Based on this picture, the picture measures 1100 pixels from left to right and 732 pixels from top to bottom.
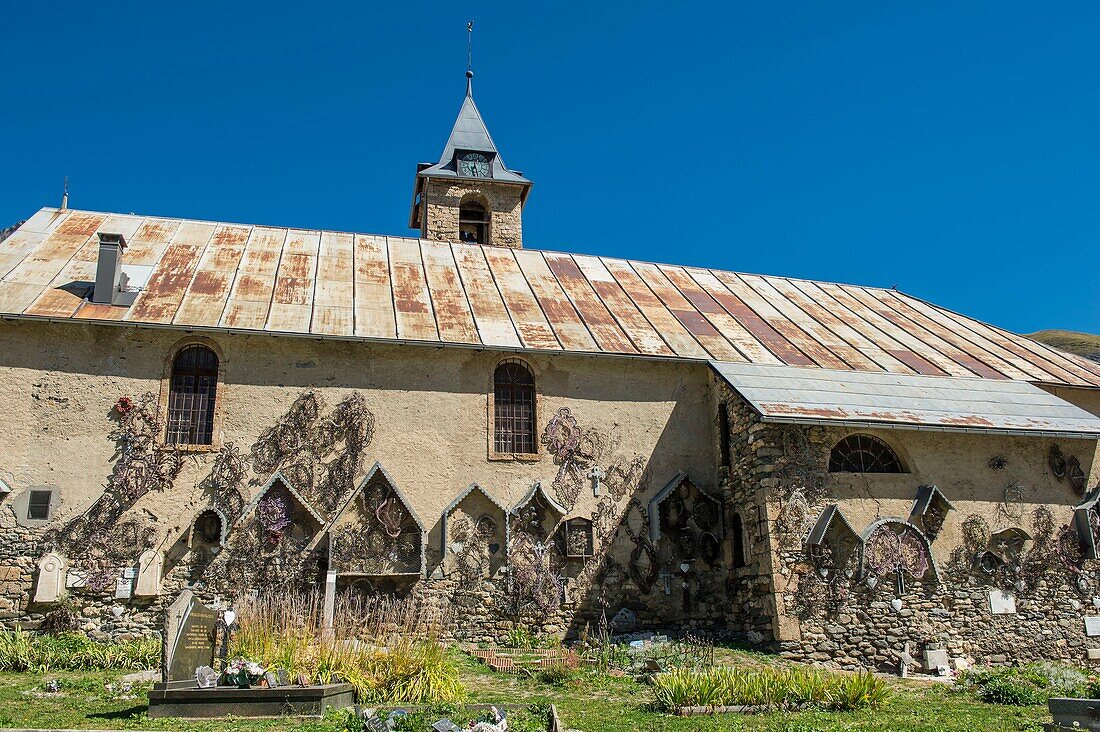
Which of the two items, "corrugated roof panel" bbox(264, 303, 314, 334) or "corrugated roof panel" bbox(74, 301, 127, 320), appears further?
"corrugated roof panel" bbox(264, 303, 314, 334)

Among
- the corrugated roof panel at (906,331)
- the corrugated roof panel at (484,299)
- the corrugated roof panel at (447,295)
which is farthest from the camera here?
the corrugated roof panel at (906,331)

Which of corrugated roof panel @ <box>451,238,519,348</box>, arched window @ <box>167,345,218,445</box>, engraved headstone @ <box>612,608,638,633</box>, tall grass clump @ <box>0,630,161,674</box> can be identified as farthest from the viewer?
corrugated roof panel @ <box>451,238,519,348</box>

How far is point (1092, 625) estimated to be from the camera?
1669 centimetres

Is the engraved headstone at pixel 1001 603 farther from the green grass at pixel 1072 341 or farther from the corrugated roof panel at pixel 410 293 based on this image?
the green grass at pixel 1072 341

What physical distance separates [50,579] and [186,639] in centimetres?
582

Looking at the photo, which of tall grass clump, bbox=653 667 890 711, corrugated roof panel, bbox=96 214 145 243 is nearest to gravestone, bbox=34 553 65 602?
corrugated roof panel, bbox=96 214 145 243

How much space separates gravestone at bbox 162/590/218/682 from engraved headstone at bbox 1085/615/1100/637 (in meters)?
15.1

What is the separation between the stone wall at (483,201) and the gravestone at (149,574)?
14.1 m

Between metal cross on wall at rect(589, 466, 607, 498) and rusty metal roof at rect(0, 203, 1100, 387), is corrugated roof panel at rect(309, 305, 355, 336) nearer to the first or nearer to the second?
rusty metal roof at rect(0, 203, 1100, 387)

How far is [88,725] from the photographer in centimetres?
872

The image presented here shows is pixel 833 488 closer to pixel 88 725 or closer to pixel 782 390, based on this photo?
pixel 782 390

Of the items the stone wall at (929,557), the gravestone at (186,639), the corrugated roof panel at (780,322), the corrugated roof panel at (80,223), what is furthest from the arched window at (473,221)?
the gravestone at (186,639)

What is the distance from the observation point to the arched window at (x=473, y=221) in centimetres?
2788

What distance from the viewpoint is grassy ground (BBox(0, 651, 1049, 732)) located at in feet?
29.7
